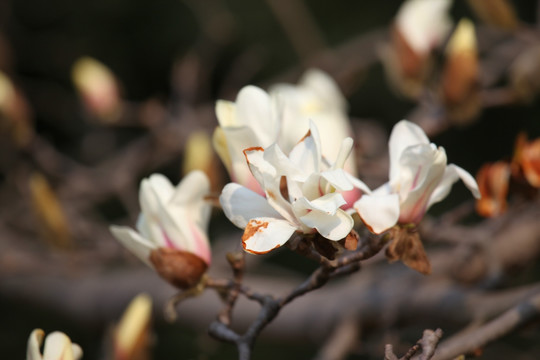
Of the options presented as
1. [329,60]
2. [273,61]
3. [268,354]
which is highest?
[273,61]

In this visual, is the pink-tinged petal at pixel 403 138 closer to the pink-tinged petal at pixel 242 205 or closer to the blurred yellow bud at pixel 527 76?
A: the pink-tinged petal at pixel 242 205

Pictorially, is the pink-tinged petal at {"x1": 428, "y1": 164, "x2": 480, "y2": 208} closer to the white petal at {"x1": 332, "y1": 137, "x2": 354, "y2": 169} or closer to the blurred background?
the white petal at {"x1": 332, "y1": 137, "x2": 354, "y2": 169}

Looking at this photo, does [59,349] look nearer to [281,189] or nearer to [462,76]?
[281,189]

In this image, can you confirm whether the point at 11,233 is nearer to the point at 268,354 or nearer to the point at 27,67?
the point at 268,354

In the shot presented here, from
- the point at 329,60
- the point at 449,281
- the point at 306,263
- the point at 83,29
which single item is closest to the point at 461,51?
the point at 449,281

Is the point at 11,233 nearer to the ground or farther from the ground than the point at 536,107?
farther from the ground

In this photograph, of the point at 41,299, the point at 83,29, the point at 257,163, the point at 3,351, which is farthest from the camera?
the point at 83,29
